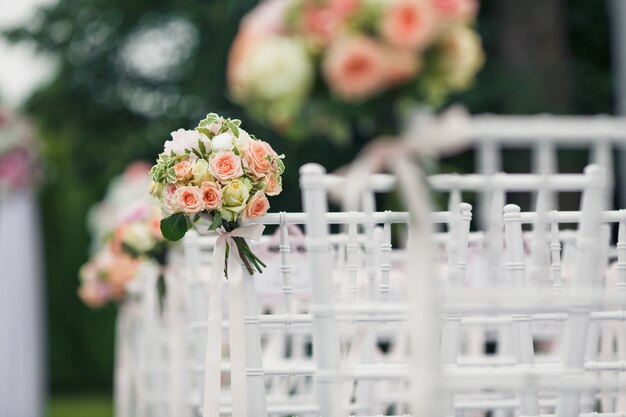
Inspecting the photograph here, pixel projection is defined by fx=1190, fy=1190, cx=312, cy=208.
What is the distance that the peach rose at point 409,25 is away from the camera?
2430mm

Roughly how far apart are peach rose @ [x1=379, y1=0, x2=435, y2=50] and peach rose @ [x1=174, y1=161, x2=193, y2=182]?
2.88 feet

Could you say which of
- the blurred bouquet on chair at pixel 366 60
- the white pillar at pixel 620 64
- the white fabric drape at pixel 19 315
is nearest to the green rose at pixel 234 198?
the blurred bouquet on chair at pixel 366 60

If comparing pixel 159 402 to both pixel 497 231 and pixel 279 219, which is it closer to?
pixel 279 219

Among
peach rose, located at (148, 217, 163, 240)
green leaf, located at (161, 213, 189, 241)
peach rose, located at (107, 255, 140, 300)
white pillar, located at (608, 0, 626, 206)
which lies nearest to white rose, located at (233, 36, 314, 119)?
green leaf, located at (161, 213, 189, 241)

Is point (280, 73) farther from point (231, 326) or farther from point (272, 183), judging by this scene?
point (231, 326)

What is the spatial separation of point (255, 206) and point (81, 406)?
976 centimetres

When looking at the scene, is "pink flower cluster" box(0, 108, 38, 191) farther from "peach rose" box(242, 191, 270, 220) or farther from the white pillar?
"peach rose" box(242, 191, 270, 220)

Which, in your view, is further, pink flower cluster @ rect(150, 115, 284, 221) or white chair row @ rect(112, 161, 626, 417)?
pink flower cluster @ rect(150, 115, 284, 221)

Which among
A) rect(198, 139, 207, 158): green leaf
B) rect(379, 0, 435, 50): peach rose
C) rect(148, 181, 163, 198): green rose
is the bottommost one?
rect(148, 181, 163, 198): green rose

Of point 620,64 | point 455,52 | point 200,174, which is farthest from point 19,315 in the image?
point 455,52

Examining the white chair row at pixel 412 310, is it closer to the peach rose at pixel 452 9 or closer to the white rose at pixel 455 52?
the white rose at pixel 455 52

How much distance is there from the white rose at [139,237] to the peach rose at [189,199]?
189 cm

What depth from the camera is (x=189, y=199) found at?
3119mm

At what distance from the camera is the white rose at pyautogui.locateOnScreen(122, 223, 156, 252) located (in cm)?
501
